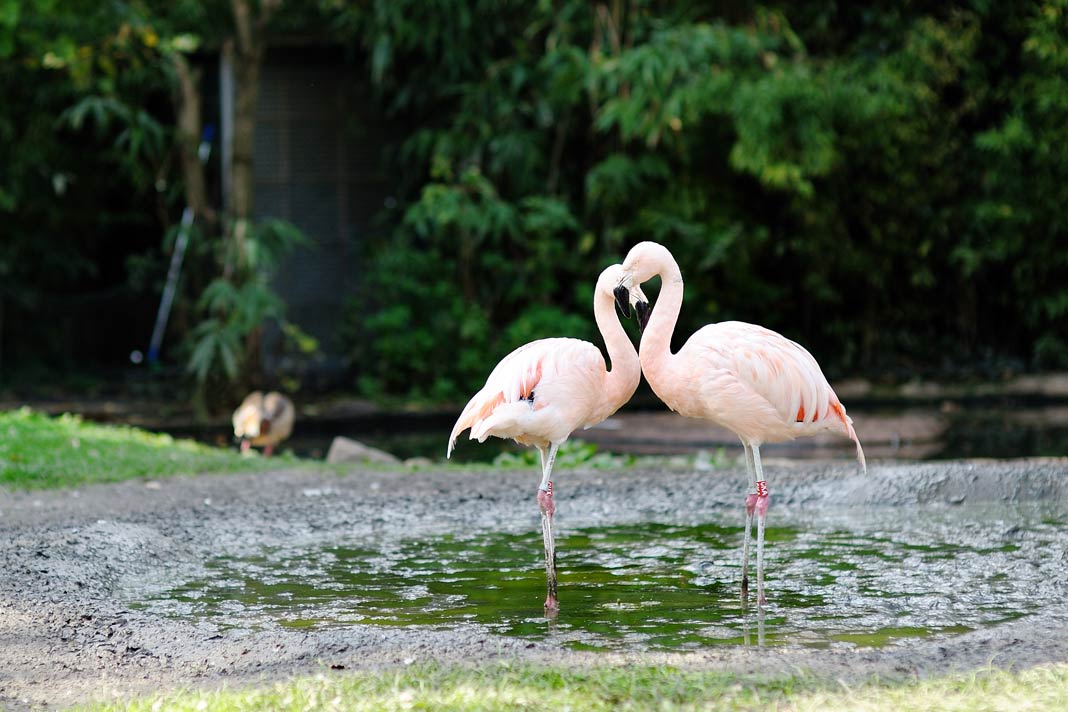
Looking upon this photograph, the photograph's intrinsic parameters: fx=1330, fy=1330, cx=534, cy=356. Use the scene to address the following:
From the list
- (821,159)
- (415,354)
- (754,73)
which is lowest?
(415,354)

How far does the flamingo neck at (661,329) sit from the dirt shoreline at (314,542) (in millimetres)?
1257

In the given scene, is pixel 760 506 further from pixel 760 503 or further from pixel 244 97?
pixel 244 97

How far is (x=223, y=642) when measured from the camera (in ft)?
13.7

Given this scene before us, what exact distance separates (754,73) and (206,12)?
5.40 metres

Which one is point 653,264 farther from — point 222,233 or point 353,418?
point 222,233

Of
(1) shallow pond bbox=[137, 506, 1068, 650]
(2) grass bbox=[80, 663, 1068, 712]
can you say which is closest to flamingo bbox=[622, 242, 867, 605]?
(1) shallow pond bbox=[137, 506, 1068, 650]

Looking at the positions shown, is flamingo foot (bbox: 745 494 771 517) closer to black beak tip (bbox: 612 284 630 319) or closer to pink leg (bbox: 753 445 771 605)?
pink leg (bbox: 753 445 771 605)

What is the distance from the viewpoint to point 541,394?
5.00m

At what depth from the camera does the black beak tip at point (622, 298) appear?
4980 millimetres

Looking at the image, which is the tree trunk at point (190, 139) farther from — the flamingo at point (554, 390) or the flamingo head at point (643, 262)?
the flamingo head at point (643, 262)

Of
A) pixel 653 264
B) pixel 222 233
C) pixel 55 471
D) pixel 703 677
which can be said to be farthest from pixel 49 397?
pixel 703 677

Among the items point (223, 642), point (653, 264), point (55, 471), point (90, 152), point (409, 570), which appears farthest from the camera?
point (90, 152)

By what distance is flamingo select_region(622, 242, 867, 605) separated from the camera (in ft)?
16.3

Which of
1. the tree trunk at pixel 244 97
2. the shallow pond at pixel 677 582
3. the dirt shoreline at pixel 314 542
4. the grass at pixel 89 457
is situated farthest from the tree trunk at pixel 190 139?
the shallow pond at pixel 677 582
